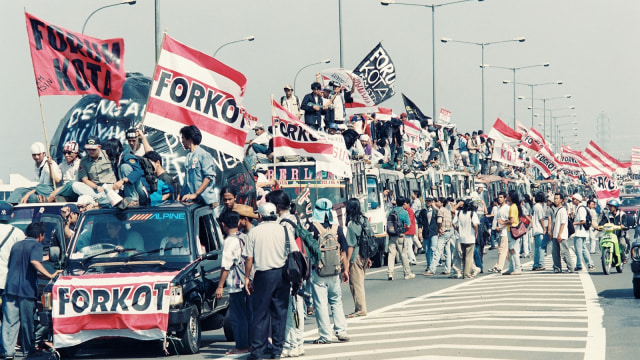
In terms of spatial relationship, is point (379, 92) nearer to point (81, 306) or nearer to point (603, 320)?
point (603, 320)

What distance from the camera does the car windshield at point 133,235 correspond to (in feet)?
41.8

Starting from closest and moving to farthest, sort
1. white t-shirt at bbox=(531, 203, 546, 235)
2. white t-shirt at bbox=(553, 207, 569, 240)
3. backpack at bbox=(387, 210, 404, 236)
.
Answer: white t-shirt at bbox=(553, 207, 569, 240) → backpack at bbox=(387, 210, 404, 236) → white t-shirt at bbox=(531, 203, 546, 235)

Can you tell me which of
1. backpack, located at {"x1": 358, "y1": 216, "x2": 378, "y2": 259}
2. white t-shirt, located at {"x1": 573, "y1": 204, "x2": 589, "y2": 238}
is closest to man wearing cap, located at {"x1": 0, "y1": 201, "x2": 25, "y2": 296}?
backpack, located at {"x1": 358, "y1": 216, "x2": 378, "y2": 259}

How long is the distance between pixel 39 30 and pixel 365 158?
42.4 feet

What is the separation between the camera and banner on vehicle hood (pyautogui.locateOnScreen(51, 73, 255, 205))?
18844 millimetres

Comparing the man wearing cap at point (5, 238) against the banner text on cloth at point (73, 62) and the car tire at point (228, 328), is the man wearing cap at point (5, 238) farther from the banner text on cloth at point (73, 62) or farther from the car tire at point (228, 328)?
the car tire at point (228, 328)

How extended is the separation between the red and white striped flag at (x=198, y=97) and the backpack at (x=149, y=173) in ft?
2.44

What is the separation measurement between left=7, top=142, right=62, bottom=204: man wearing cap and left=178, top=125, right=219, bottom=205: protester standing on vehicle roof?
251 cm

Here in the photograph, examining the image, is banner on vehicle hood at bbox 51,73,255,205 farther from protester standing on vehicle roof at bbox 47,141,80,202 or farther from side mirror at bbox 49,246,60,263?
side mirror at bbox 49,246,60,263

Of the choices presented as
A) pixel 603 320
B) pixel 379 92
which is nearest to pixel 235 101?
pixel 603 320

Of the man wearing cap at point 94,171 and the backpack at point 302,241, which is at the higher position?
the man wearing cap at point 94,171

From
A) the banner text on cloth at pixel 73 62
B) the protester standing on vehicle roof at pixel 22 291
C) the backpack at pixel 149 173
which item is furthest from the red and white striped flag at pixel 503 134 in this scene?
the protester standing on vehicle roof at pixel 22 291

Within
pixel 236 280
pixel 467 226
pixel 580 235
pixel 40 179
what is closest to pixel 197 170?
pixel 236 280

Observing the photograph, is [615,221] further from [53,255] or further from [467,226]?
[53,255]
